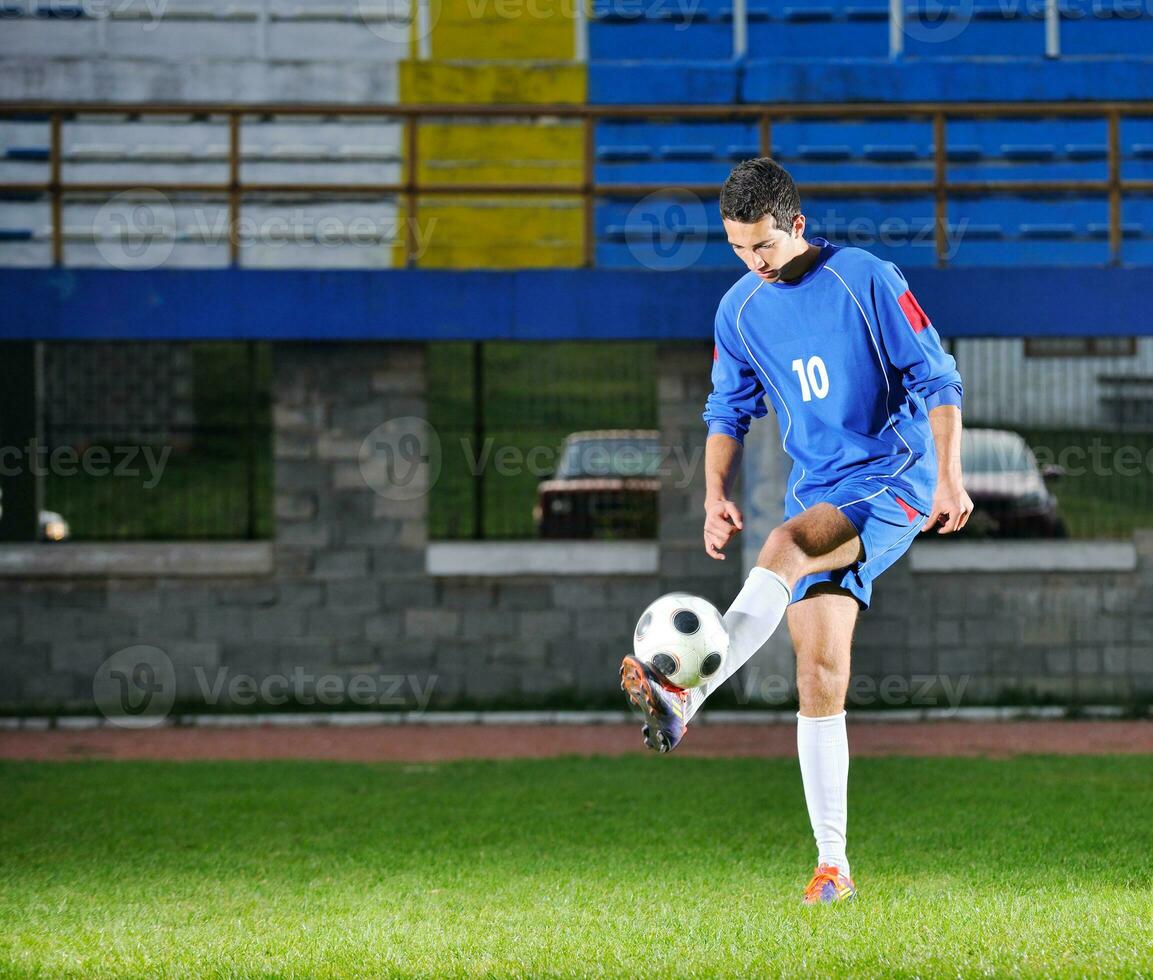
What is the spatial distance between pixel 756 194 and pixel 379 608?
867 centimetres

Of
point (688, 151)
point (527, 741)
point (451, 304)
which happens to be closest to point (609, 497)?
point (451, 304)

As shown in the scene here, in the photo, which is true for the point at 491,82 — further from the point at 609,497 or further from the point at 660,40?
the point at 609,497

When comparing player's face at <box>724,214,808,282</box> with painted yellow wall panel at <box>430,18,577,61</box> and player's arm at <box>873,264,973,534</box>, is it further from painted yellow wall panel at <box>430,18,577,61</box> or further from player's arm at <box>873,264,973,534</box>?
painted yellow wall panel at <box>430,18,577,61</box>

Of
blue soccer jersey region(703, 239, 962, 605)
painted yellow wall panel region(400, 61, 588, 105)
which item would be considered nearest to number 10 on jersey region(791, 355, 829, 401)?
blue soccer jersey region(703, 239, 962, 605)

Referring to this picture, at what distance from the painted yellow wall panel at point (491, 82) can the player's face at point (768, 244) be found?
12.3 meters

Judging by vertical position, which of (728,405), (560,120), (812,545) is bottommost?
(812,545)

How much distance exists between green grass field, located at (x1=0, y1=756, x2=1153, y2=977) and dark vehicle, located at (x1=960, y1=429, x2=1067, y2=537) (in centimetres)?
389

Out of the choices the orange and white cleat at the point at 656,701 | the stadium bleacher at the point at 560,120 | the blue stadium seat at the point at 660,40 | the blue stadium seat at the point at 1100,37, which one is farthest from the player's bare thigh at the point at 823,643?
the blue stadium seat at the point at 1100,37

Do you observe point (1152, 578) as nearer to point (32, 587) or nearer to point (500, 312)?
point (500, 312)

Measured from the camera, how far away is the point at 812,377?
4.81 m

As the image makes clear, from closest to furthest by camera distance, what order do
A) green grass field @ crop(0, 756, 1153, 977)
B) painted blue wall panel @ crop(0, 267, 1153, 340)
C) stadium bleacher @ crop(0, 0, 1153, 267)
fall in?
green grass field @ crop(0, 756, 1153, 977) < painted blue wall panel @ crop(0, 267, 1153, 340) < stadium bleacher @ crop(0, 0, 1153, 267)

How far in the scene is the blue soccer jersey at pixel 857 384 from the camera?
4.70 m

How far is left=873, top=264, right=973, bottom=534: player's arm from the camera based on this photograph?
4.60 m

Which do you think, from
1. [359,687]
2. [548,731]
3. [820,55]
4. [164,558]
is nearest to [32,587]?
[164,558]
